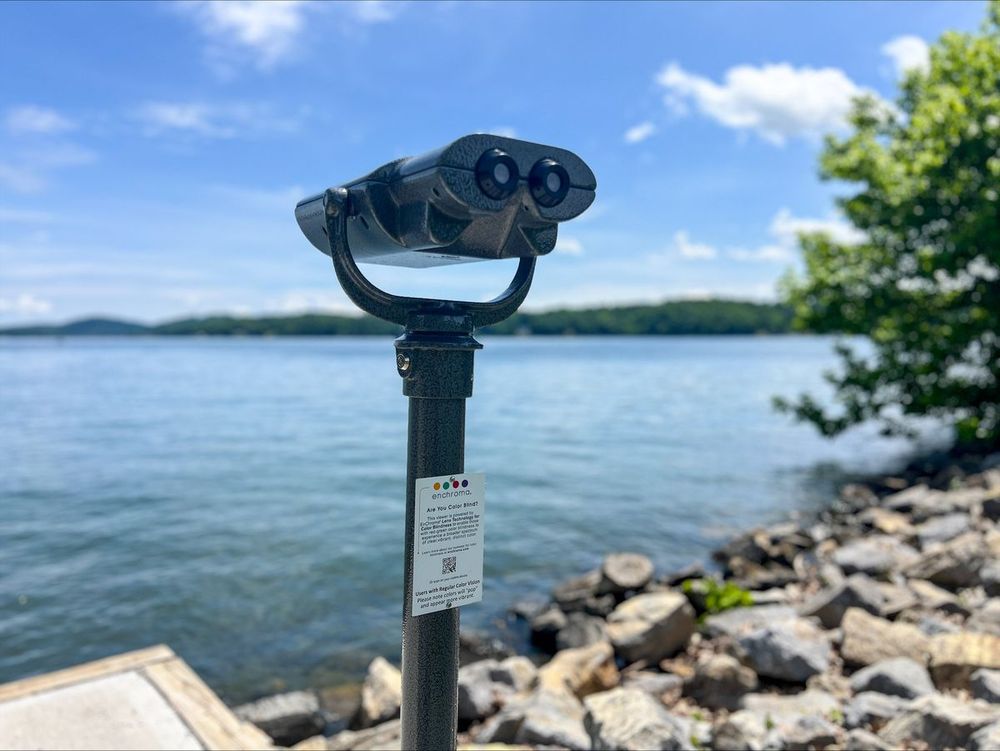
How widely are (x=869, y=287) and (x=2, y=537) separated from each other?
50.6 ft

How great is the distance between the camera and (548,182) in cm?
192

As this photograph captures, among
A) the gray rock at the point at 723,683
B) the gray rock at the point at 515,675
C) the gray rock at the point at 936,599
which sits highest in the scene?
the gray rock at the point at 936,599

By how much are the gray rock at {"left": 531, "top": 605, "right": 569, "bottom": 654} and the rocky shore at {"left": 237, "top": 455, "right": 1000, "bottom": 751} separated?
2cm

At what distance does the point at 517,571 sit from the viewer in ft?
32.0

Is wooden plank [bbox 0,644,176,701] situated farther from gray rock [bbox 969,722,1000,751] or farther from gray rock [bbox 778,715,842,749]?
gray rock [bbox 969,722,1000,751]

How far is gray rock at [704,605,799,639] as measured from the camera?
648 centimetres

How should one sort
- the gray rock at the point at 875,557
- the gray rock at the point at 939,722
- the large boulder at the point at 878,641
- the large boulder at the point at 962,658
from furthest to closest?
the gray rock at the point at 875,557 → the large boulder at the point at 878,641 → the large boulder at the point at 962,658 → the gray rock at the point at 939,722

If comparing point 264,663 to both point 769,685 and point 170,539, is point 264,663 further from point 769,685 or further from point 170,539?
point 170,539

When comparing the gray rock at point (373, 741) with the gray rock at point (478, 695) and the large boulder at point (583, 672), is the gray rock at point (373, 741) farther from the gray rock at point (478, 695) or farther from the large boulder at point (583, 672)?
the large boulder at point (583, 672)

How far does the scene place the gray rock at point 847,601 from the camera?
5877mm

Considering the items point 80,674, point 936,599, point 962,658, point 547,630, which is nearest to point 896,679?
point 962,658

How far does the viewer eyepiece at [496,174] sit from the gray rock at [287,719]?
478cm

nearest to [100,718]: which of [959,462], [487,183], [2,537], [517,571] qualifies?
[487,183]

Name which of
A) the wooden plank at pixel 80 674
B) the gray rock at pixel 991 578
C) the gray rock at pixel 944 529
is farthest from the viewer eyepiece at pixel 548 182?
the gray rock at pixel 944 529
